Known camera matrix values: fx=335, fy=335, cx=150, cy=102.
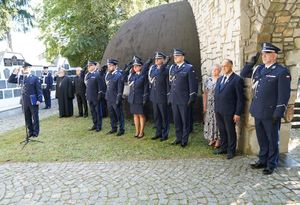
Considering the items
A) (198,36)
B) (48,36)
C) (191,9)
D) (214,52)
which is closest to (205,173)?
(214,52)

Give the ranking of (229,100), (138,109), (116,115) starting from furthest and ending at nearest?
(116,115)
(138,109)
(229,100)

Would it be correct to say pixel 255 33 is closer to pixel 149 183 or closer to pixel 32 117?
pixel 149 183

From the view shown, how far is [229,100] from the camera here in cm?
575

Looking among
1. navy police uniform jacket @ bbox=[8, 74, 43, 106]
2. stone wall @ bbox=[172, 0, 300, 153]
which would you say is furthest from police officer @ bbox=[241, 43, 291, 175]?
navy police uniform jacket @ bbox=[8, 74, 43, 106]

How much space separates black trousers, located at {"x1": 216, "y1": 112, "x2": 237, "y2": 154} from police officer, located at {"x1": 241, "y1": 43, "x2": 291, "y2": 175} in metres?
0.64

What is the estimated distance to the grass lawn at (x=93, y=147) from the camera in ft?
20.5

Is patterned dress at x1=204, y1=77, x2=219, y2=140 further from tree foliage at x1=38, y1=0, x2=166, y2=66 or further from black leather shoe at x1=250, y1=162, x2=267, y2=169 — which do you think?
tree foliage at x1=38, y1=0, x2=166, y2=66

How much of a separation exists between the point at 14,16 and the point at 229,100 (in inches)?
639

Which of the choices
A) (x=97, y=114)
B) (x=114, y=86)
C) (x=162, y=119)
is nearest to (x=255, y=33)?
(x=162, y=119)

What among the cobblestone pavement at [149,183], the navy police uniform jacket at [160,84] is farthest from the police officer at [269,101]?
the navy police uniform jacket at [160,84]

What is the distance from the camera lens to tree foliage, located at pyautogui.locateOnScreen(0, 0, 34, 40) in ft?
53.2

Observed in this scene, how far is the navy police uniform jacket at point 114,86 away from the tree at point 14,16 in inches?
422

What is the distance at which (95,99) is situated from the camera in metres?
8.57

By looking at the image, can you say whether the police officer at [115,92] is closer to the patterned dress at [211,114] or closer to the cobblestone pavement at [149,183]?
the patterned dress at [211,114]
